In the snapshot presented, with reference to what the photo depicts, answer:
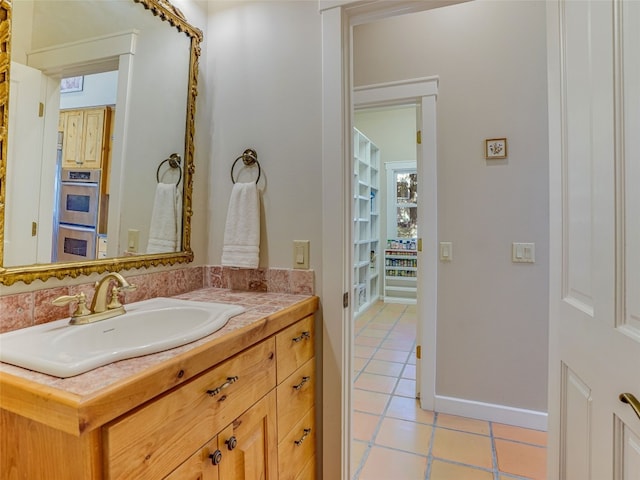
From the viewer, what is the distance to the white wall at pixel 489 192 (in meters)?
1.95

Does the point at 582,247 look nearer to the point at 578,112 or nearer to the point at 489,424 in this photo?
the point at 578,112

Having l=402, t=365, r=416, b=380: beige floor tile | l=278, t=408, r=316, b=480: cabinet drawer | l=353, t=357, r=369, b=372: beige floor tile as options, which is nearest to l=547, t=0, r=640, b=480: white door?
l=278, t=408, r=316, b=480: cabinet drawer

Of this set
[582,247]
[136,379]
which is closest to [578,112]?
[582,247]

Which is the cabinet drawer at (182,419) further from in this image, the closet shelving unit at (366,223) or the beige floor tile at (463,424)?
the closet shelving unit at (366,223)

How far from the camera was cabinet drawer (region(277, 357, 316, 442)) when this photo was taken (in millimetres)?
1109

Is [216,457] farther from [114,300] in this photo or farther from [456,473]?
[456,473]

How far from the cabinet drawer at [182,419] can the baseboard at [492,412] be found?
164 cm

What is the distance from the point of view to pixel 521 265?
6.49 ft

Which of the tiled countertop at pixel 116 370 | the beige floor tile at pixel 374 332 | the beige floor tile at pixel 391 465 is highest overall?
the tiled countertop at pixel 116 370

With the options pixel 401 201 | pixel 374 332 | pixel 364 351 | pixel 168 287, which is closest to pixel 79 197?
pixel 168 287

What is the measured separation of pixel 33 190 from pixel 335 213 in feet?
3.19

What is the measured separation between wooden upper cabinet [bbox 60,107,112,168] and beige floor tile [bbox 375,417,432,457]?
1.93m

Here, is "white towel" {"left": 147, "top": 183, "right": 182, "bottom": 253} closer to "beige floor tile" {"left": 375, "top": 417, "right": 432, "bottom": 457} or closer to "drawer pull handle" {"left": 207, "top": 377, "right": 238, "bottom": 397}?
"drawer pull handle" {"left": 207, "top": 377, "right": 238, "bottom": 397}

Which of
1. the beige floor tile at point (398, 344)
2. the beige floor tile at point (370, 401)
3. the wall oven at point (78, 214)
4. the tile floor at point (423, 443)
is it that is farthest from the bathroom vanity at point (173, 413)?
the beige floor tile at point (398, 344)
